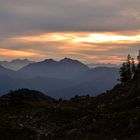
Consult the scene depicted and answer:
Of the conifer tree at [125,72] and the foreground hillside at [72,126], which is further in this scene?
the conifer tree at [125,72]

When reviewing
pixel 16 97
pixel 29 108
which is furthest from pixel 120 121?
pixel 16 97

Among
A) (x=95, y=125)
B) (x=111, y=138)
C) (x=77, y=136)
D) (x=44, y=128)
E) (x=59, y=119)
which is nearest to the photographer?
(x=111, y=138)

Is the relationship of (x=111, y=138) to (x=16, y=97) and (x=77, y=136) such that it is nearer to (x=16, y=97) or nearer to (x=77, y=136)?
(x=77, y=136)

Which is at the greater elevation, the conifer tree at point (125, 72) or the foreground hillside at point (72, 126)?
the conifer tree at point (125, 72)

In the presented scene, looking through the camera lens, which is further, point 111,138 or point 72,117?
point 72,117

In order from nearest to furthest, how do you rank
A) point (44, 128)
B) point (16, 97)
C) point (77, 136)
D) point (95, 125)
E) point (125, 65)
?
point (77, 136) → point (95, 125) → point (44, 128) → point (16, 97) → point (125, 65)

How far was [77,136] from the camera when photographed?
1848 inches

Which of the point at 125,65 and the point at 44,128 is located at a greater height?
the point at 125,65

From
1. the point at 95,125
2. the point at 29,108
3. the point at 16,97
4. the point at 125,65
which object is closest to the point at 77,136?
the point at 95,125

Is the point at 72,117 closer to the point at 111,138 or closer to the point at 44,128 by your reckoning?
the point at 44,128

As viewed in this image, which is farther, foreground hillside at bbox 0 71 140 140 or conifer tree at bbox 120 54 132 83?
conifer tree at bbox 120 54 132 83

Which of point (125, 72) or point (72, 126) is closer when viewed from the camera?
point (72, 126)

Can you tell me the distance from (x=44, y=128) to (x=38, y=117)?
1199 cm

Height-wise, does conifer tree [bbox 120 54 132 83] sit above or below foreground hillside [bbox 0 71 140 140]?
above
